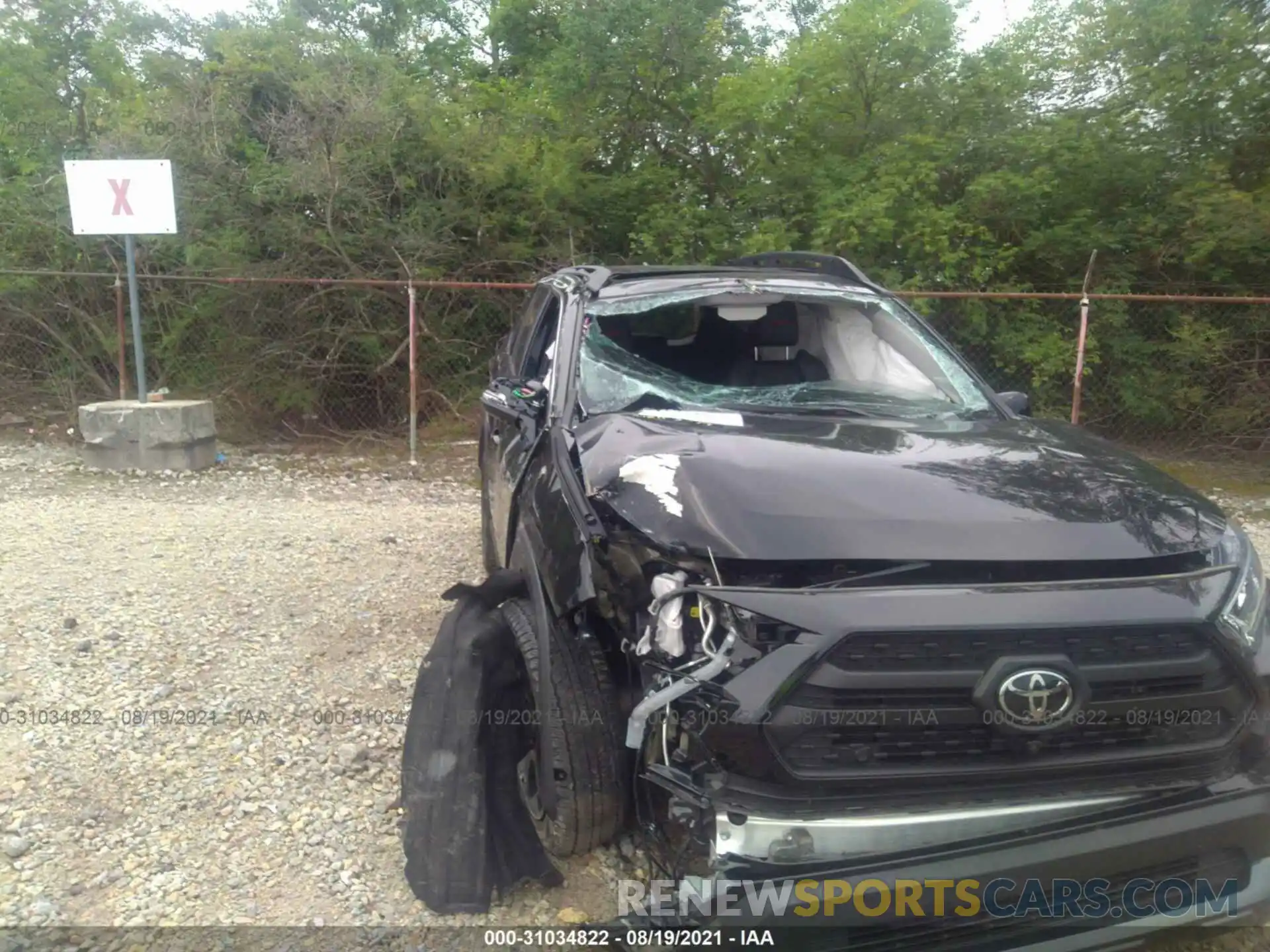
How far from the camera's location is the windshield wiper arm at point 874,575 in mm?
2213

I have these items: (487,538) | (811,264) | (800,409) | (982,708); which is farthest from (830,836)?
(811,264)

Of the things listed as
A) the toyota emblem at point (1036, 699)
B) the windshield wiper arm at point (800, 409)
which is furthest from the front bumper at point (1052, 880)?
the windshield wiper arm at point (800, 409)

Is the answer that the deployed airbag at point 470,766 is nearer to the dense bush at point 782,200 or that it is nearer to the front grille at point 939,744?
the front grille at point 939,744

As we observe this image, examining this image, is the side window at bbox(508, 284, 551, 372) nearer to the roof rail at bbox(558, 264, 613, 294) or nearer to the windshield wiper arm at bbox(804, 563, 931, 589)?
the roof rail at bbox(558, 264, 613, 294)

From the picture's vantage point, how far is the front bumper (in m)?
2.00

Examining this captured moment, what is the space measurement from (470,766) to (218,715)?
1.56 meters

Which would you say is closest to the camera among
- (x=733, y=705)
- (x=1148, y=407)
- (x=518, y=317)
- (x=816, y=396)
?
(x=733, y=705)

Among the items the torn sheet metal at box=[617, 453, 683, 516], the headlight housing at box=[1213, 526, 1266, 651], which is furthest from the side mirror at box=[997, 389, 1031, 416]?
the torn sheet metal at box=[617, 453, 683, 516]

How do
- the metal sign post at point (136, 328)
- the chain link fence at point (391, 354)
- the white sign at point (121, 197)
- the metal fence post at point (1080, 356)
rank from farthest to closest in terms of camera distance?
the chain link fence at point (391, 354) → the metal sign post at point (136, 328) → the metal fence post at point (1080, 356) → the white sign at point (121, 197)

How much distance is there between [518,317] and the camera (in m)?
5.83

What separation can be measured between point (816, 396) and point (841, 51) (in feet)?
25.0

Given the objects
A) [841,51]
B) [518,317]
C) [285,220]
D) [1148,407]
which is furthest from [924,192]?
[285,220]

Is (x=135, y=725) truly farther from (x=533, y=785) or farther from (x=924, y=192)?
(x=924, y=192)

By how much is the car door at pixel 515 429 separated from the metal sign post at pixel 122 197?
15.3ft
